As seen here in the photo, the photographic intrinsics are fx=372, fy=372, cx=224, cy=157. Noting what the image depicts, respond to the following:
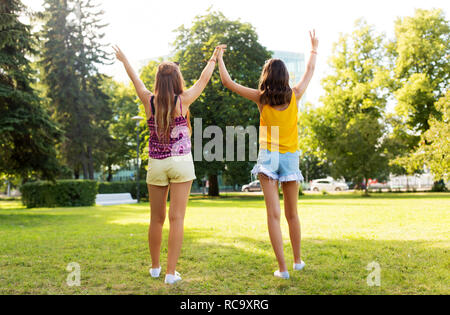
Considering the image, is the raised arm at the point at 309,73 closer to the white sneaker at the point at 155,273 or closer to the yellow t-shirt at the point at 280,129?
the yellow t-shirt at the point at 280,129

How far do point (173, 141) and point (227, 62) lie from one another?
885 inches

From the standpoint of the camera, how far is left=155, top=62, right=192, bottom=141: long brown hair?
3.89m

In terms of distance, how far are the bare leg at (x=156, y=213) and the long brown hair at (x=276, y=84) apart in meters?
1.49

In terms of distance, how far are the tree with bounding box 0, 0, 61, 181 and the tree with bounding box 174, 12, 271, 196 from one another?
1163cm

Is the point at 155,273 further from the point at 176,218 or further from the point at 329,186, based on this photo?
the point at 329,186

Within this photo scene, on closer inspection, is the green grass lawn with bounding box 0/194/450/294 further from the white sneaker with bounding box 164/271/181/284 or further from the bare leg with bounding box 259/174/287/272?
the bare leg with bounding box 259/174/287/272

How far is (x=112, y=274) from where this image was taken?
4281 millimetres

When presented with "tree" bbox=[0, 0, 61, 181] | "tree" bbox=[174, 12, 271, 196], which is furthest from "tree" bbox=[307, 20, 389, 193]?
"tree" bbox=[0, 0, 61, 181]

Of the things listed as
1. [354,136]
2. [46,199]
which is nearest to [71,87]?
[46,199]

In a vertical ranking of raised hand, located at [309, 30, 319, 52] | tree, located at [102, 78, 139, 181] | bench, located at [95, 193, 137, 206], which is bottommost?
bench, located at [95, 193, 137, 206]

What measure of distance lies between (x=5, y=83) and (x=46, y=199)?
1160cm

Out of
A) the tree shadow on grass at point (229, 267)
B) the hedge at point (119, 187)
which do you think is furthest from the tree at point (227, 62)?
the tree shadow on grass at point (229, 267)

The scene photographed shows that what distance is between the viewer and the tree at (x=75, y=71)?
27.9 meters

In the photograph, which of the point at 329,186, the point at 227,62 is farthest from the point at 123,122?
the point at 329,186
